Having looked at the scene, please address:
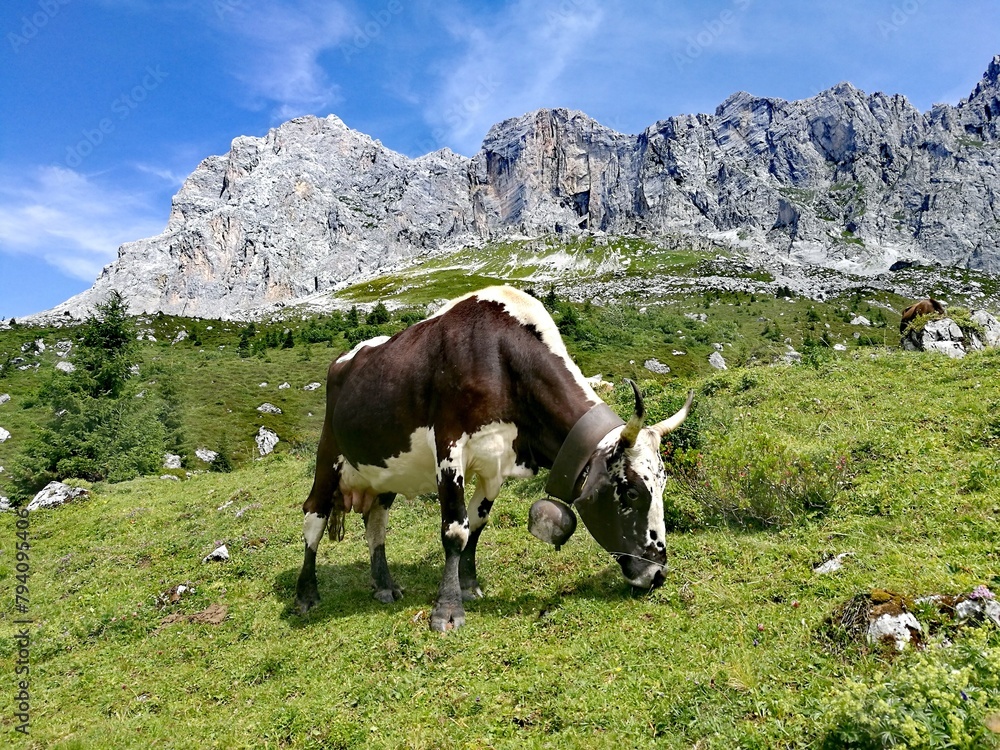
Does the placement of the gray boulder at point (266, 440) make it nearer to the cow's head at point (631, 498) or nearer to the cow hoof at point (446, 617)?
→ the cow hoof at point (446, 617)

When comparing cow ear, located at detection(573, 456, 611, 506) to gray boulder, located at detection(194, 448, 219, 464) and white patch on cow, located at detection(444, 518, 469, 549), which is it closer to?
white patch on cow, located at detection(444, 518, 469, 549)

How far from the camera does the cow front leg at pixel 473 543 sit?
7.73 m

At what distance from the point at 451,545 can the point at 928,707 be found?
519cm

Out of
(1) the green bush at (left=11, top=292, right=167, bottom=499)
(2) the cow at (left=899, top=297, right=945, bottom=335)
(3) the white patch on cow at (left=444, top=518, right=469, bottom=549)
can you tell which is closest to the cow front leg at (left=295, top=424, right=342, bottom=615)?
(3) the white patch on cow at (left=444, top=518, right=469, bottom=549)

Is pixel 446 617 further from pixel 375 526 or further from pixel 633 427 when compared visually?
pixel 633 427

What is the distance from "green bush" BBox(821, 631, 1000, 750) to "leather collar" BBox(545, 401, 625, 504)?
321cm

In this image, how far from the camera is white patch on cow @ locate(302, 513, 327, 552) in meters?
9.28

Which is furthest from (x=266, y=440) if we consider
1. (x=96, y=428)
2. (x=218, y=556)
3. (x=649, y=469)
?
(x=649, y=469)

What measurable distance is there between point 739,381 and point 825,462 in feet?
27.8

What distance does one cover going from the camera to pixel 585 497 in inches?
246

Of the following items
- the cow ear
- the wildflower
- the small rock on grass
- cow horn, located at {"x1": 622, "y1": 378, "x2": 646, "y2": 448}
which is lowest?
the small rock on grass

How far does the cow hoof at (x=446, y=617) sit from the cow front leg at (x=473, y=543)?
0.64 m

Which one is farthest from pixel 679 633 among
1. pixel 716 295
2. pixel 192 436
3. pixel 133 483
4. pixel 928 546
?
pixel 716 295

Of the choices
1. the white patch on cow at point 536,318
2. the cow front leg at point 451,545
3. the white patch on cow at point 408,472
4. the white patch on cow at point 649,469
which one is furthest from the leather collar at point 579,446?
the white patch on cow at point 408,472
